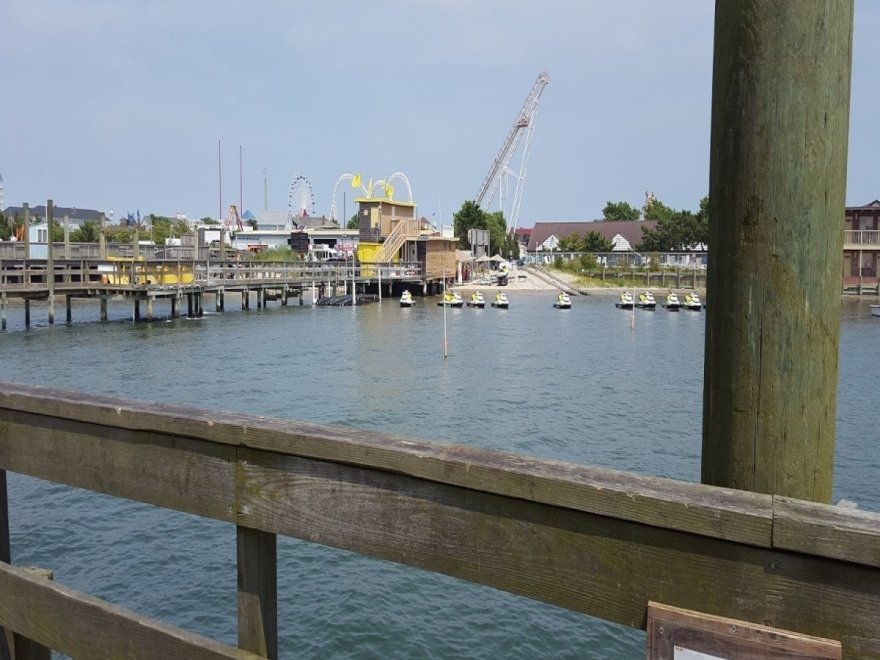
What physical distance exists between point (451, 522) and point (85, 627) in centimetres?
147

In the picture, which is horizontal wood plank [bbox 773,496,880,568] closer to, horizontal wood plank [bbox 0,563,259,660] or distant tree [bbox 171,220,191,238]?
horizontal wood plank [bbox 0,563,259,660]

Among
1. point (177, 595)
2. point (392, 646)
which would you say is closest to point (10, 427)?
point (392, 646)

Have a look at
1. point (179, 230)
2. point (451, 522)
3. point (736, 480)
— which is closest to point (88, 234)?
point (179, 230)

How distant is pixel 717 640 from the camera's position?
170 cm

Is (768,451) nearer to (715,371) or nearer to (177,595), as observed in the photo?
(715,371)

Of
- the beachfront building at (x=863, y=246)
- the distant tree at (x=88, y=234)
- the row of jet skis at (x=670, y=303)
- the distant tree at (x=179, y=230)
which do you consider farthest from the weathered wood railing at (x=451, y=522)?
the distant tree at (x=179, y=230)

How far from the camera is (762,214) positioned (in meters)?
1.89

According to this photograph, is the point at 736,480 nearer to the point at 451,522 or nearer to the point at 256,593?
the point at 451,522

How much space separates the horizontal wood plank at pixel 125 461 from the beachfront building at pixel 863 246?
88781mm

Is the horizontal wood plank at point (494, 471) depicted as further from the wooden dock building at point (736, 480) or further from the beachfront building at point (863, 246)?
the beachfront building at point (863, 246)

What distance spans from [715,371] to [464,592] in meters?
9.53

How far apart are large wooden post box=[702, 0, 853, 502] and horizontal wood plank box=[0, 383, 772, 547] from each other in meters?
0.24

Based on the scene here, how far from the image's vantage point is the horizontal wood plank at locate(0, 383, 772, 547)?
170 centimetres

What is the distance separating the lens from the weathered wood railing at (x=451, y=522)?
162 centimetres
